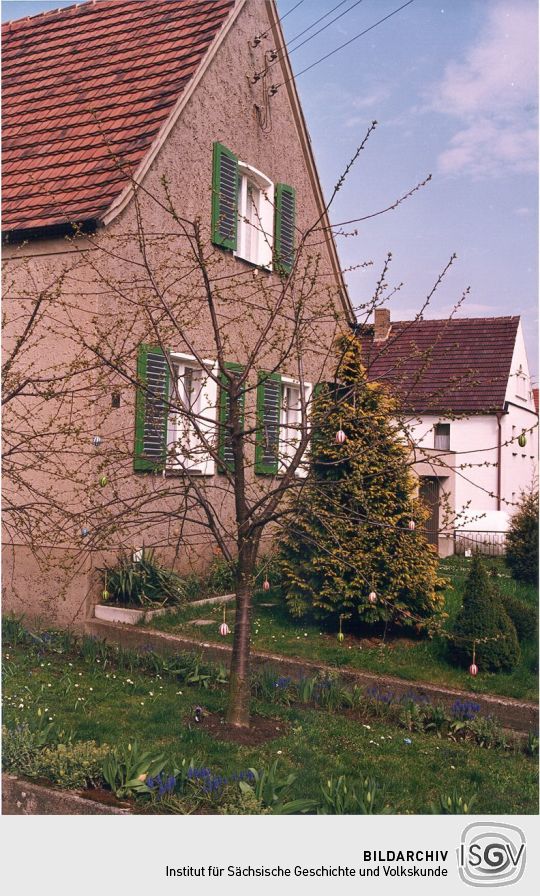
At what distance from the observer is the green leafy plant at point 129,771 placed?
4.66 meters

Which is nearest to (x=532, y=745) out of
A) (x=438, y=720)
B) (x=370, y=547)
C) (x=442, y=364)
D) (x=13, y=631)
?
(x=438, y=720)

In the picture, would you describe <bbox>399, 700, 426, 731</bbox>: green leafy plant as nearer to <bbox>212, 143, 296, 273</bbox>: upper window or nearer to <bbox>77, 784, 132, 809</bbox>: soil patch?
<bbox>77, 784, 132, 809</bbox>: soil patch

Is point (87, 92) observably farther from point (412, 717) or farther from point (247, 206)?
point (412, 717)

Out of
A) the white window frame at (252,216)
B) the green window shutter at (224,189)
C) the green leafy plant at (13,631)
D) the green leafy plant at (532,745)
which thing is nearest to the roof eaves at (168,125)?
the green window shutter at (224,189)

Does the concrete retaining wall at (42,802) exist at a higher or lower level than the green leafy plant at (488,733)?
lower

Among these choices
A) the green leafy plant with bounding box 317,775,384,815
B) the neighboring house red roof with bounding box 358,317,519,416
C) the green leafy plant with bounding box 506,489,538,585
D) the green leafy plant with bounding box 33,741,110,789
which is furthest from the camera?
the green leafy plant with bounding box 506,489,538,585

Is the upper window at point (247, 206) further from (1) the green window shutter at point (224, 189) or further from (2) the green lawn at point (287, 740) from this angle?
(2) the green lawn at point (287, 740)

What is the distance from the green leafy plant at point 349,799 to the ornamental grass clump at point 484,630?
2.65 metres

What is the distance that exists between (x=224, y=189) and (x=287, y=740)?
707 centimetres

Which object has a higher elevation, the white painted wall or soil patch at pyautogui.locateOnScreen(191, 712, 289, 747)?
the white painted wall

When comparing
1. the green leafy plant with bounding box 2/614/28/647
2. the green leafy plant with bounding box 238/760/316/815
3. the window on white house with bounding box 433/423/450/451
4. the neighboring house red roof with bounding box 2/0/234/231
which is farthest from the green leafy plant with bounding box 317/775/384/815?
the neighboring house red roof with bounding box 2/0/234/231

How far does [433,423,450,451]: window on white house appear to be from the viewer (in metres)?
7.43
